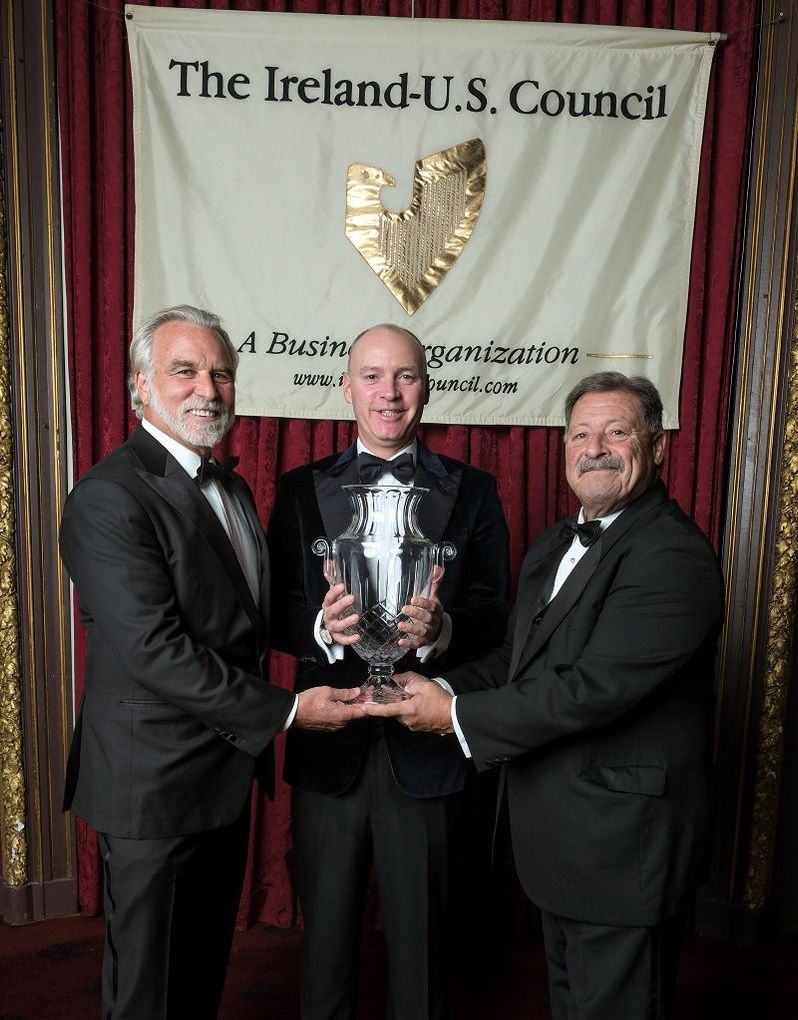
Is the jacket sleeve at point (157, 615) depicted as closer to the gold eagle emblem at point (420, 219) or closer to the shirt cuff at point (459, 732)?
the shirt cuff at point (459, 732)

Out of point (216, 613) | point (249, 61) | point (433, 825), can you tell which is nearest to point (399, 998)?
point (433, 825)

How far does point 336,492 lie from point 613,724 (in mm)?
831

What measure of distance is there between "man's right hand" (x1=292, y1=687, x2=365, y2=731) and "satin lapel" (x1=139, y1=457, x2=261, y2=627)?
0.21m

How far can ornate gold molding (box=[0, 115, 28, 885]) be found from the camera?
3.16 m

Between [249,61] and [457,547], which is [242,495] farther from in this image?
[249,61]

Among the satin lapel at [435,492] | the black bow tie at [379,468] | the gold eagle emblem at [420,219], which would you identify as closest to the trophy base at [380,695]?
the satin lapel at [435,492]

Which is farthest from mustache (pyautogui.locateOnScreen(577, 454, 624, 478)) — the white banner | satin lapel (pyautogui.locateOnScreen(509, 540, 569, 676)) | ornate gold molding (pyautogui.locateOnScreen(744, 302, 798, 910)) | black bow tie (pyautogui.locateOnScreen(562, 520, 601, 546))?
ornate gold molding (pyautogui.locateOnScreen(744, 302, 798, 910))

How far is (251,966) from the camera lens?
3.05m

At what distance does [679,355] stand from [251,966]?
2342 mm

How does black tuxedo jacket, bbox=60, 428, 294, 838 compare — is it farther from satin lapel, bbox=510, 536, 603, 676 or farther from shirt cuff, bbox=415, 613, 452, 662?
satin lapel, bbox=510, 536, 603, 676

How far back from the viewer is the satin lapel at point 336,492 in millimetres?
2258

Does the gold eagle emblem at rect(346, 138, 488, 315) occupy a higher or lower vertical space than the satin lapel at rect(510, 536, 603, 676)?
higher

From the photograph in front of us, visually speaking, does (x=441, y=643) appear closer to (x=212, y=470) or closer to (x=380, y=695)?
(x=380, y=695)

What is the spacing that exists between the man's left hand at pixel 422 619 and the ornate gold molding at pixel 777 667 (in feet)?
5.31
